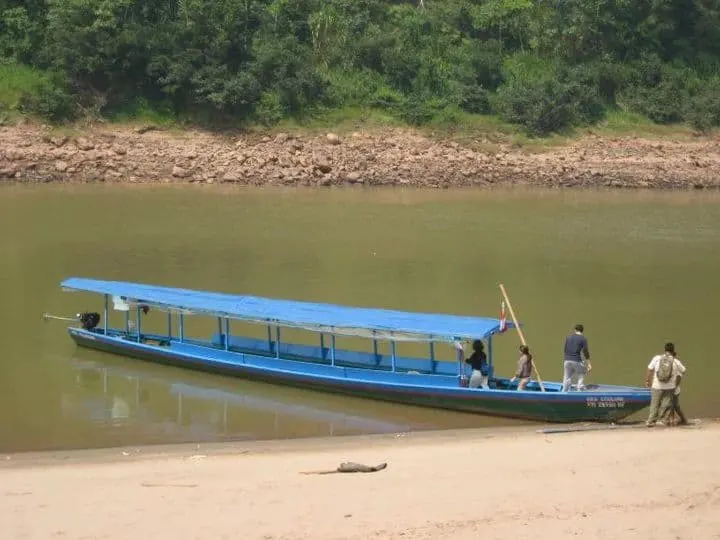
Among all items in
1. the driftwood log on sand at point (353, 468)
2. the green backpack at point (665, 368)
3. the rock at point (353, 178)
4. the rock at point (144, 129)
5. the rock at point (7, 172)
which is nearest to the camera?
the driftwood log on sand at point (353, 468)

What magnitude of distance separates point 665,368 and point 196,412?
6361 mm

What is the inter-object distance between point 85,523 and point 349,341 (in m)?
9.18

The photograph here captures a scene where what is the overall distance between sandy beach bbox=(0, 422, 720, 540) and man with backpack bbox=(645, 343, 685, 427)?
0.47 meters

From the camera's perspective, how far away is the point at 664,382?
495 inches

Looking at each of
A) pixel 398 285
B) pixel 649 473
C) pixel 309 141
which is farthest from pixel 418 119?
pixel 649 473

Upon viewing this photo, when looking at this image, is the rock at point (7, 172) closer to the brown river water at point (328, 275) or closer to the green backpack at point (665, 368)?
the brown river water at point (328, 275)

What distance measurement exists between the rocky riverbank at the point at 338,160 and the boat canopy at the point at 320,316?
1969cm

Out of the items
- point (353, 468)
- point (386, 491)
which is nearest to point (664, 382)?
point (353, 468)

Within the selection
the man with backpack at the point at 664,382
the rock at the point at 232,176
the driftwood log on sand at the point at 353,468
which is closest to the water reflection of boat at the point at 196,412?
the driftwood log on sand at the point at 353,468

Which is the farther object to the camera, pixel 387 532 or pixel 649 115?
pixel 649 115

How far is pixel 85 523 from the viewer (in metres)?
9.05

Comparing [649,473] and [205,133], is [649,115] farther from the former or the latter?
[649,473]

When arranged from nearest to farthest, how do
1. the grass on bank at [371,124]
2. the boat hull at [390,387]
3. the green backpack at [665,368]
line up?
the green backpack at [665,368] → the boat hull at [390,387] → the grass on bank at [371,124]

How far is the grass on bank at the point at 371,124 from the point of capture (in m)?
39.4
